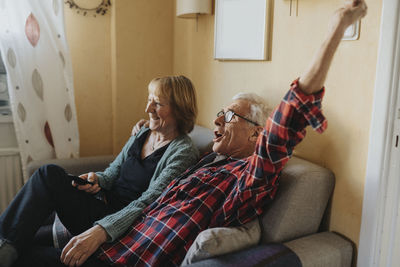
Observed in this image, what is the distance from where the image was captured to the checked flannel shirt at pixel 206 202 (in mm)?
1099

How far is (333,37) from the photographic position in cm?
94

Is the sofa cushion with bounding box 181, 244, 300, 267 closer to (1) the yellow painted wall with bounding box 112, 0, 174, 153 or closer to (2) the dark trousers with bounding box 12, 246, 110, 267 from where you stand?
(2) the dark trousers with bounding box 12, 246, 110, 267

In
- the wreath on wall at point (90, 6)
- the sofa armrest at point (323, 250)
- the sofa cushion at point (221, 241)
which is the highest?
the wreath on wall at point (90, 6)

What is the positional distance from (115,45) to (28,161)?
1004 millimetres

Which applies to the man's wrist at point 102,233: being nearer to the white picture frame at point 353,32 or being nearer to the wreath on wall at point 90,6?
the white picture frame at point 353,32

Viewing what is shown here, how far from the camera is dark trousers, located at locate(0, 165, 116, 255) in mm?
1402

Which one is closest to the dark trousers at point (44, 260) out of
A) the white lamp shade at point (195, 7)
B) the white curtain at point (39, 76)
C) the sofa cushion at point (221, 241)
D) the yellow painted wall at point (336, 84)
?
the sofa cushion at point (221, 241)

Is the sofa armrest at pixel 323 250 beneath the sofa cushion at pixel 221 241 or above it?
beneath

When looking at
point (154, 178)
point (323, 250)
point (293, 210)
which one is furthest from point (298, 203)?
point (154, 178)

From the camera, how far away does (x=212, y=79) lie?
2236 mm

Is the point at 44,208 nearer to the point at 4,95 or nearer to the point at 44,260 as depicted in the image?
the point at 44,260

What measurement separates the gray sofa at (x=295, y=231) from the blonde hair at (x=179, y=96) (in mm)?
663

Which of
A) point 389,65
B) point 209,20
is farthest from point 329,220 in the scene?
point 209,20

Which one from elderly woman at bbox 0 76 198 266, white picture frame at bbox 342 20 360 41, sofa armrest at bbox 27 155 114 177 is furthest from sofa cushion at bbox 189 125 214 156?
white picture frame at bbox 342 20 360 41
